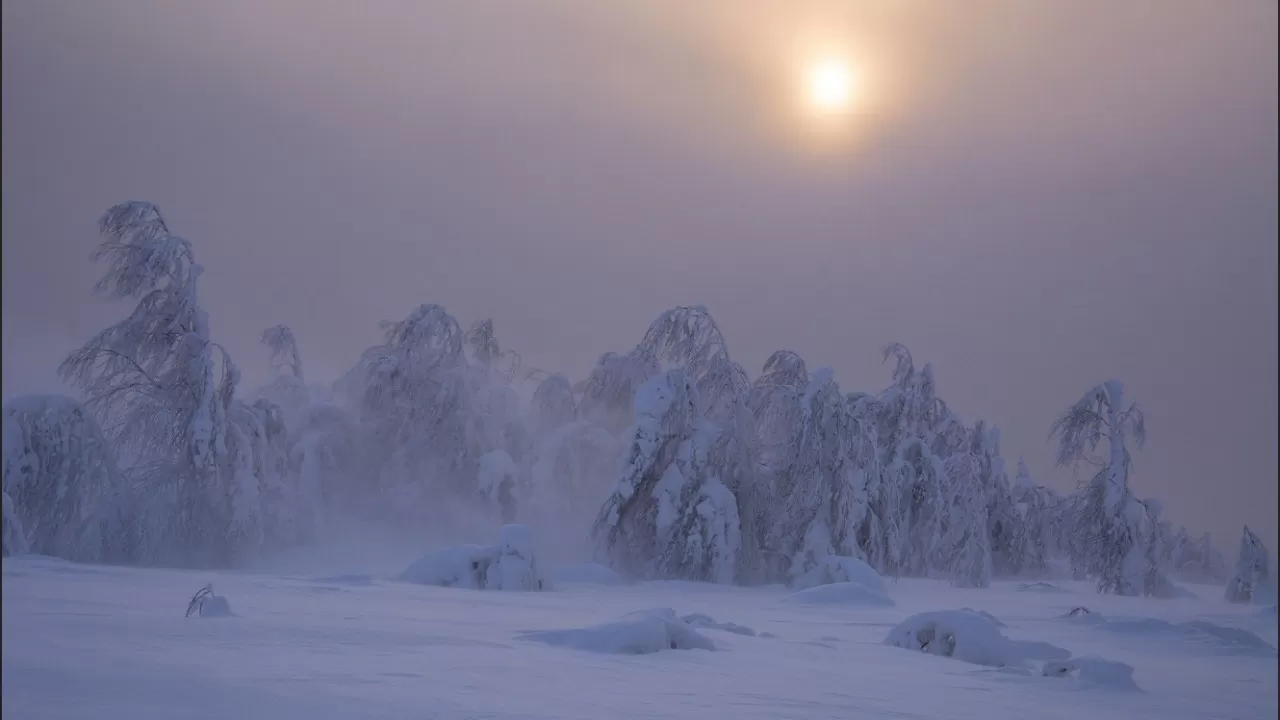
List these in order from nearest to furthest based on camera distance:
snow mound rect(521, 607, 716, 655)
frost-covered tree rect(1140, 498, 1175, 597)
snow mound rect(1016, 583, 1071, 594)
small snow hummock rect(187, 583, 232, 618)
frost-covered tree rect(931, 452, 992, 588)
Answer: snow mound rect(521, 607, 716, 655) < small snow hummock rect(187, 583, 232, 618) < frost-covered tree rect(1140, 498, 1175, 597) < snow mound rect(1016, 583, 1071, 594) < frost-covered tree rect(931, 452, 992, 588)

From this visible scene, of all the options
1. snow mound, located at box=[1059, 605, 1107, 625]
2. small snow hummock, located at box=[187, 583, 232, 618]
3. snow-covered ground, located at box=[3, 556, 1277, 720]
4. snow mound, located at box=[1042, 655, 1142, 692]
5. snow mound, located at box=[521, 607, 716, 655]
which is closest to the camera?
snow-covered ground, located at box=[3, 556, 1277, 720]

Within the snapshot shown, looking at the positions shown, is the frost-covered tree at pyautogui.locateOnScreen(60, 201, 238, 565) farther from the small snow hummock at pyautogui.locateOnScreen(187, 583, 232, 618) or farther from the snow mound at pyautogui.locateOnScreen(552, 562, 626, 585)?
the small snow hummock at pyautogui.locateOnScreen(187, 583, 232, 618)

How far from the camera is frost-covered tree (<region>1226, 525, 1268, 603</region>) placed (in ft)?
62.1

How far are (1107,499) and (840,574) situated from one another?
7.32 meters

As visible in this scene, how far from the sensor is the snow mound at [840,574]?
1697 centimetres

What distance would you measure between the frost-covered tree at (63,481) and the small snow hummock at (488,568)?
21.3 ft

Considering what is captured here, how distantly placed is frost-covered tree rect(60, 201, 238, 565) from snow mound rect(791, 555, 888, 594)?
10.5 m

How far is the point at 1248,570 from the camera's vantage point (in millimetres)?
19688

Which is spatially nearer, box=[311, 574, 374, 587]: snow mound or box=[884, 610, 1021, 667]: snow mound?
box=[884, 610, 1021, 667]: snow mound

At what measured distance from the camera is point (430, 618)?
8727 millimetres

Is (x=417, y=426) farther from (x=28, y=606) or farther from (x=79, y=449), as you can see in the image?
(x=28, y=606)

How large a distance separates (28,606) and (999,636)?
24.4 ft

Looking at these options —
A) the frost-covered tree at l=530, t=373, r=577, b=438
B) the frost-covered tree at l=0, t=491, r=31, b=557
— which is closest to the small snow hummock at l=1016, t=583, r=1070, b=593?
the frost-covered tree at l=530, t=373, r=577, b=438

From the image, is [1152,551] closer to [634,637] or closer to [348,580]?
[348,580]
